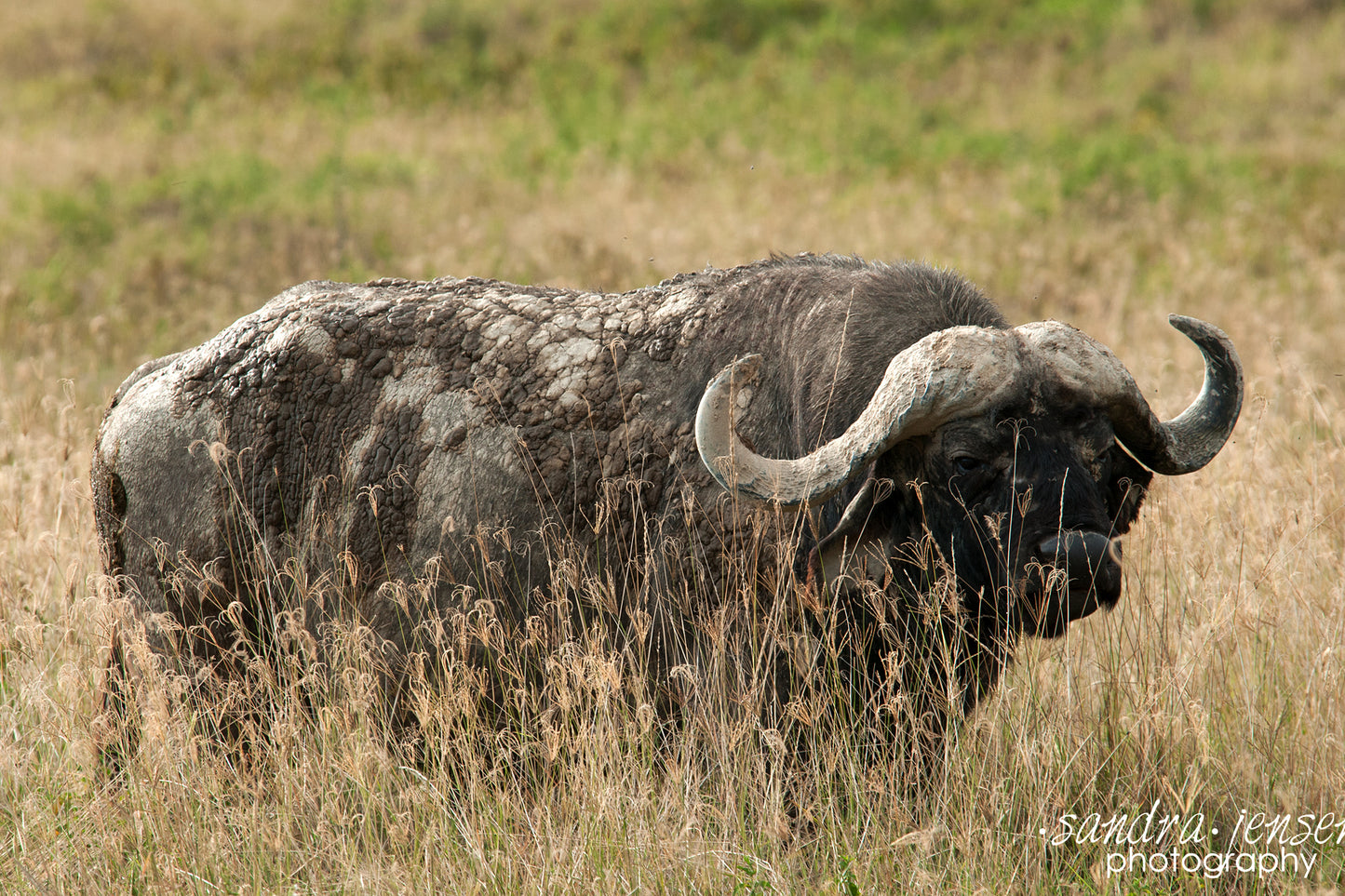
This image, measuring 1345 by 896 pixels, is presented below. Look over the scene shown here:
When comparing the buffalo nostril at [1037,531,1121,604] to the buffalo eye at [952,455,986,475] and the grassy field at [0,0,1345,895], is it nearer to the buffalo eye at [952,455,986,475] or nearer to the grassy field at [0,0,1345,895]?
the buffalo eye at [952,455,986,475]

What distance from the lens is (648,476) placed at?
13.5 feet

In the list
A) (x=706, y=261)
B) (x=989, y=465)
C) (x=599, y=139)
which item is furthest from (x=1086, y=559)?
(x=599, y=139)

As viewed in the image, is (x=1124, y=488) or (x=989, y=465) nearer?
(x=989, y=465)

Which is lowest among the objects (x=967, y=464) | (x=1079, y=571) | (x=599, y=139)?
(x=1079, y=571)

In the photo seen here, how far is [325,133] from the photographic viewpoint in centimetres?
2067

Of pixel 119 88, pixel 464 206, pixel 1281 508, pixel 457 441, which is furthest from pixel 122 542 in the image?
pixel 119 88

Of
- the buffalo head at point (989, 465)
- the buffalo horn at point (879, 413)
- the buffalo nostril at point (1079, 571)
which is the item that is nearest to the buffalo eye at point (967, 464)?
the buffalo head at point (989, 465)

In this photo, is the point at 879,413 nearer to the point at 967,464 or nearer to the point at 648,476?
the point at 967,464

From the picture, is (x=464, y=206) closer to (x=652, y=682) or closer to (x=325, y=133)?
(x=325, y=133)

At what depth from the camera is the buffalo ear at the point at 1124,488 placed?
3930 millimetres

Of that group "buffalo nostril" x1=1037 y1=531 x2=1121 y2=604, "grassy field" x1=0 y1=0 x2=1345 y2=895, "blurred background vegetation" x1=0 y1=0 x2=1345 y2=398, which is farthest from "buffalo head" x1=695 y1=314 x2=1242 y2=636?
"blurred background vegetation" x1=0 y1=0 x2=1345 y2=398

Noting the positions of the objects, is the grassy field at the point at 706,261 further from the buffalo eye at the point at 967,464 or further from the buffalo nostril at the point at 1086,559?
the buffalo eye at the point at 967,464

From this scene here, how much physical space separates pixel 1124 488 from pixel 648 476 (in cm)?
161

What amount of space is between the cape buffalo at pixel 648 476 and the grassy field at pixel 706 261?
0.37 m
